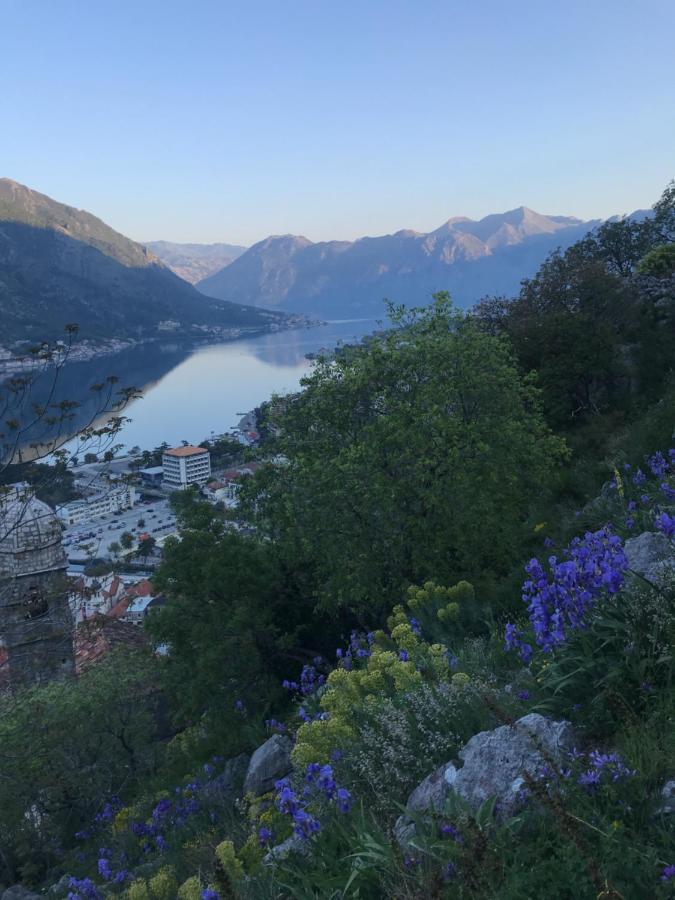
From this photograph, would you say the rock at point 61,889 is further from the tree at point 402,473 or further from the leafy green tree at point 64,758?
the tree at point 402,473

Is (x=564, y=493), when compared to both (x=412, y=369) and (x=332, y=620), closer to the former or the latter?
(x=412, y=369)

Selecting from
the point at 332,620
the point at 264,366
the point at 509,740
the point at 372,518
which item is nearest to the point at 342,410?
the point at 372,518

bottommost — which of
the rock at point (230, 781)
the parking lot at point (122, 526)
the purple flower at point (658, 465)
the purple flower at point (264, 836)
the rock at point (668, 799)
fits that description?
the parking lot at point (122, 526)

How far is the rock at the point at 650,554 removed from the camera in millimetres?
3852

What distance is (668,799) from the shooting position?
254cm

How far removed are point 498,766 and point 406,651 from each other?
2.47 metres

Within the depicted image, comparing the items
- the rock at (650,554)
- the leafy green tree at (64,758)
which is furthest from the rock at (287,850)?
the leafy green tree at (64,758)

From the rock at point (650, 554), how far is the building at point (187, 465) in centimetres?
8931

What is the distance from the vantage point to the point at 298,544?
11664mm

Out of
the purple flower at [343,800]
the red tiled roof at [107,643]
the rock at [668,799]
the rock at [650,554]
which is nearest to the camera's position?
the rock at [668,799]

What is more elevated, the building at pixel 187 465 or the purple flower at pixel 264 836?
the purple flower at pixel 264 836

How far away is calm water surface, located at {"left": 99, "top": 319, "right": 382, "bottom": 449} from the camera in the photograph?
115062 millimetres

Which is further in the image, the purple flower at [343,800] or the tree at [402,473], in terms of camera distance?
the tree at [402,473]

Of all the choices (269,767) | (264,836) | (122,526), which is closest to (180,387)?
(122,526)
